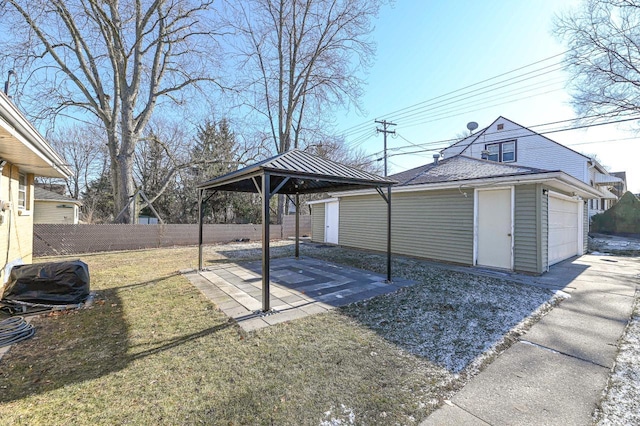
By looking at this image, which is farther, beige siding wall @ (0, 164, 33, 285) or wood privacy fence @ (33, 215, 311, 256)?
wood privacy fence @ (33, 215, 311, 256)

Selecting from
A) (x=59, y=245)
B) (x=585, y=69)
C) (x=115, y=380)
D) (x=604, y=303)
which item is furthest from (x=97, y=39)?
(x=585, y=69)

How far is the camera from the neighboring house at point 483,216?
6.79m

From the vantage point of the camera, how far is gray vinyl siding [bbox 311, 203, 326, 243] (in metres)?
13.9

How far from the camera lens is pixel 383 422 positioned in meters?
1.99

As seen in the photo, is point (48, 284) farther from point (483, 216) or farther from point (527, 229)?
point (527, 229)

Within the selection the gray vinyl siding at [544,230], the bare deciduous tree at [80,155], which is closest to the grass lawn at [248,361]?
the gray vinyl siding at [544,230]

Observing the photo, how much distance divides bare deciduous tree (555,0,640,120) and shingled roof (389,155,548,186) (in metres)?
7.58

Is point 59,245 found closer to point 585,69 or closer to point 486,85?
point 486,85

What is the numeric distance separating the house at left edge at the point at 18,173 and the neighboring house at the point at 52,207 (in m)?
11.8

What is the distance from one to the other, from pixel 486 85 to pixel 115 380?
16.4 meters

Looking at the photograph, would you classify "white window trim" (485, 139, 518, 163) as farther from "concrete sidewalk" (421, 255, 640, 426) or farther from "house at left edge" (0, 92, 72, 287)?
"house at left edge" (0, 92, 72, 287)

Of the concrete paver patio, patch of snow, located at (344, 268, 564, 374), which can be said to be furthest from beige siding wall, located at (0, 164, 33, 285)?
patch of snow, located at (344, 268, 564, 374)

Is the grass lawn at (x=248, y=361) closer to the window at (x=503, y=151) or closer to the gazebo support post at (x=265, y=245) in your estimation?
the gazebo support post at (x=265, y=245)

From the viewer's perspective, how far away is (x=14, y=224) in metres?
5.64
